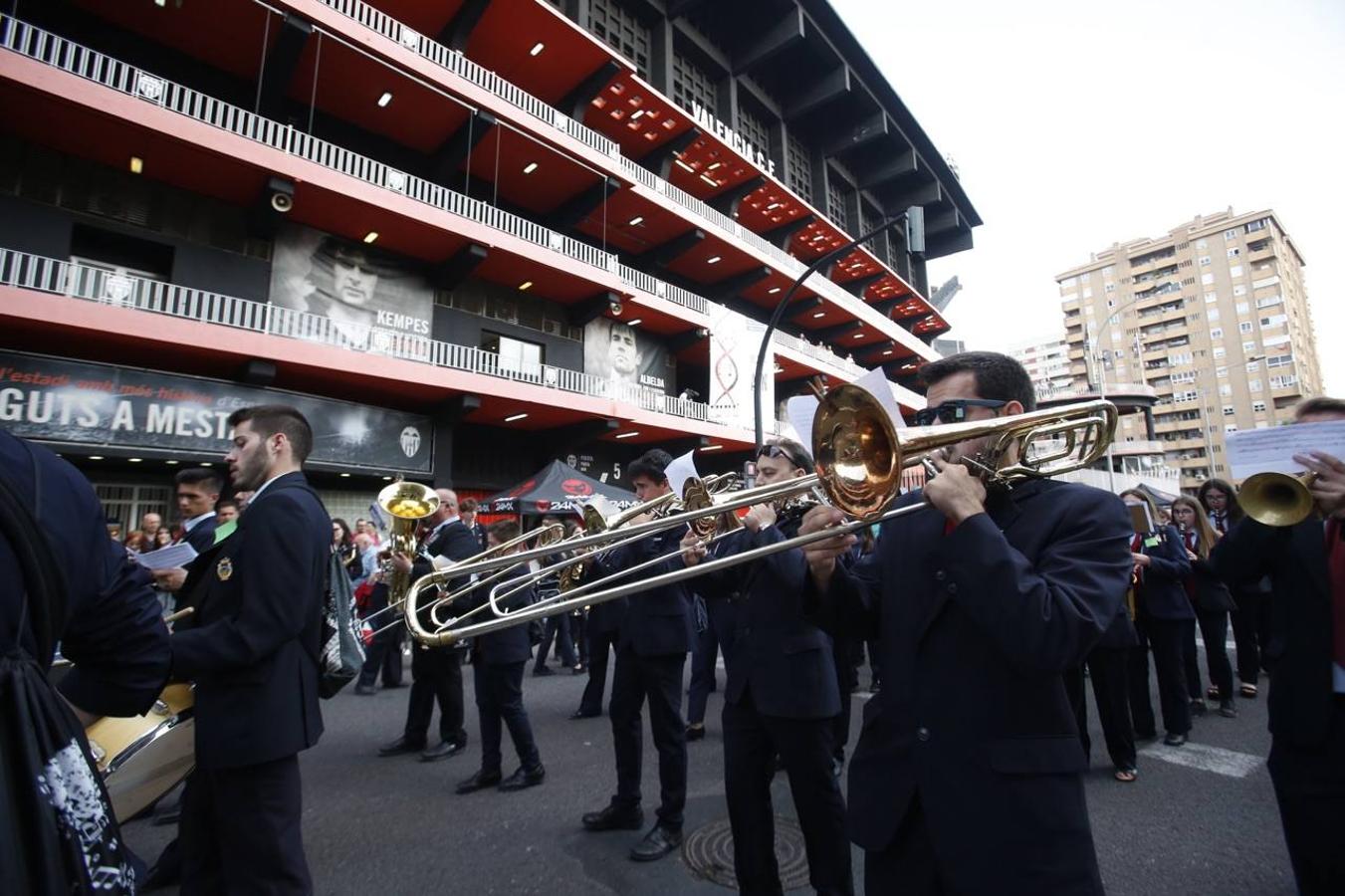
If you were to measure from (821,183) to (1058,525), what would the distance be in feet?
107

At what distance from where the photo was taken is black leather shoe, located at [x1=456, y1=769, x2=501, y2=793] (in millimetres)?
4350

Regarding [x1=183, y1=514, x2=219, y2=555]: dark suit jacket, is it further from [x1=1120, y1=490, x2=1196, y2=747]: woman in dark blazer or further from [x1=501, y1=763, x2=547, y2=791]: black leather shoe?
[x1=1120, y1=490, x2=1196, y2=747]: woman in dark blazer

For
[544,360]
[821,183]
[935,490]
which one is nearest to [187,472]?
[935,490]

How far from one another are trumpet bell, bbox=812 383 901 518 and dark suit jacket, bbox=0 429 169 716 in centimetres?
187

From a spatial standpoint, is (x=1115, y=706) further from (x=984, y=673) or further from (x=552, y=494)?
(x=552, y=494)

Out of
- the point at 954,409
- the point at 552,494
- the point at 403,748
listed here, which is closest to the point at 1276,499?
the point at 954,409

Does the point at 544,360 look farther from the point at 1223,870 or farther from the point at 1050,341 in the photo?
the point at 1050,341

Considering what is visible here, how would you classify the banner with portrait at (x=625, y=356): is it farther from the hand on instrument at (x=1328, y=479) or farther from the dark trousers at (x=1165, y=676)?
the hand on instrument at (x=1328, y=479)

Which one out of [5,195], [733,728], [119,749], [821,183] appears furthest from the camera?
[821,183]

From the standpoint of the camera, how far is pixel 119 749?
252 cm

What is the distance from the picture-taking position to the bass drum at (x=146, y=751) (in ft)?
8.21

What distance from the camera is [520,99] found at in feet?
53.6

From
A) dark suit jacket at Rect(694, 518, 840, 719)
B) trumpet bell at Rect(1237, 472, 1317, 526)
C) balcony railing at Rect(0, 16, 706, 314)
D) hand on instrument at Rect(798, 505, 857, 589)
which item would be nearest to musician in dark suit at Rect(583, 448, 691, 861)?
dark suit jacket at Rect(694, 518, 840, 719)

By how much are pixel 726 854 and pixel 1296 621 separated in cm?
282
